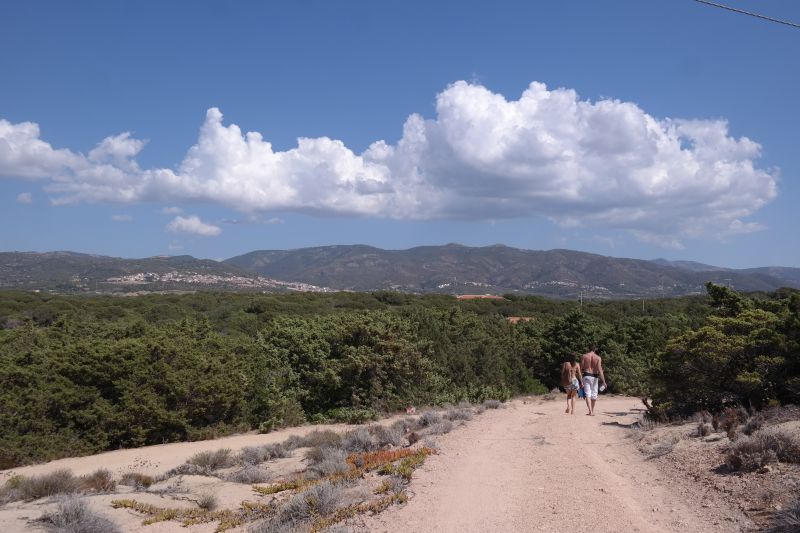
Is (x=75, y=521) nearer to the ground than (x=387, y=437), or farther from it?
farther from it

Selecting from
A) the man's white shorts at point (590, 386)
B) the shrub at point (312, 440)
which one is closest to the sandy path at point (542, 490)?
the man's white shorts at point (590, 386)

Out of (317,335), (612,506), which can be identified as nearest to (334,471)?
(612,506)

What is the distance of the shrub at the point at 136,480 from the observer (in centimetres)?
1034

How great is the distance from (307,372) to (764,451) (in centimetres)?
1487

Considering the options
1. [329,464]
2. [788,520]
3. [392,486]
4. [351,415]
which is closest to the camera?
[788,520]

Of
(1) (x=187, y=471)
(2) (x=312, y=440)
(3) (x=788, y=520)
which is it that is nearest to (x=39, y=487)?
(1) (x=187, y=471)

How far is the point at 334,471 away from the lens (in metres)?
9.62

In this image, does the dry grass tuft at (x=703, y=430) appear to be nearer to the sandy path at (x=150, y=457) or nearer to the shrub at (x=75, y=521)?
the shrub at (x=75, y=521)

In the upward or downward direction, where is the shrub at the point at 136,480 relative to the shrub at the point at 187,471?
upward

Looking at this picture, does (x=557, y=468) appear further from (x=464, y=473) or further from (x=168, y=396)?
(x=168, y=396)

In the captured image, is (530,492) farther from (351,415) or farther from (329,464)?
(351,415)

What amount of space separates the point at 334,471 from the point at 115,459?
24.7 ft

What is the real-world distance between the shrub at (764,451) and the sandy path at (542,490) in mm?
892

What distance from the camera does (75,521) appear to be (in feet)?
23.0
